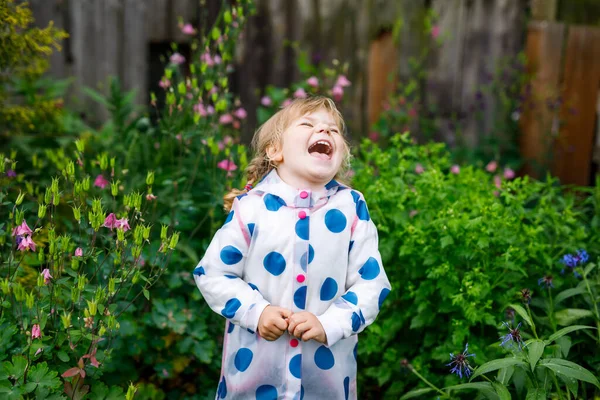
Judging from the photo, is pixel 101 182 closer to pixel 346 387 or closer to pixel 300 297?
pixel 300 297

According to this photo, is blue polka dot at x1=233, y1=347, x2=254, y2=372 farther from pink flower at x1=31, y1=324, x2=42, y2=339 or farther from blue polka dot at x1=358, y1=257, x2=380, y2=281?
pink flower at x1=31, y1=324, x2=42, y2=339

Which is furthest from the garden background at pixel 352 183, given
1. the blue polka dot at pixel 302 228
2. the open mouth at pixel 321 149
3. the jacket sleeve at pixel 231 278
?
the open mouth at pixel 321 149

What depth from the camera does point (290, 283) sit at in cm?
206

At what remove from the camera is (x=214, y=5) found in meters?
4.68

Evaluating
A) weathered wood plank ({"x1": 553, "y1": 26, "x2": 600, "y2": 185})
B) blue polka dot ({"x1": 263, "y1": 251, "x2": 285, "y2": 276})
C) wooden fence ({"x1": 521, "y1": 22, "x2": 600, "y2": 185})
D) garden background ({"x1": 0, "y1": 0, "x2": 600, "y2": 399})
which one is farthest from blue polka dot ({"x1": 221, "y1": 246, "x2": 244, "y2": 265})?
weathered wood plank ({"x1": 553, "y1": 26, "x2": 600, "y2": 185})

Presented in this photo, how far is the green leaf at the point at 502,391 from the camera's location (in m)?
2.09

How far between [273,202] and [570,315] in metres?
1.31

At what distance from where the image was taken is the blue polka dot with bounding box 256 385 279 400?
81.9 inches

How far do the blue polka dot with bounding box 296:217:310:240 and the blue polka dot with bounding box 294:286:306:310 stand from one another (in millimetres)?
160

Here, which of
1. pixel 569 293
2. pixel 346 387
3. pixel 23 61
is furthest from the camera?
pixel 23 61

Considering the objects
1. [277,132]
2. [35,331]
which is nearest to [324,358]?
[277,132]

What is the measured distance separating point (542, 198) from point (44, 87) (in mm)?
3561

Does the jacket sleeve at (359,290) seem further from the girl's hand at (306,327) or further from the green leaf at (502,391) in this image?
the green leaf at (502,391)

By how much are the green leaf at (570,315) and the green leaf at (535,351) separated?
506 millimetres
